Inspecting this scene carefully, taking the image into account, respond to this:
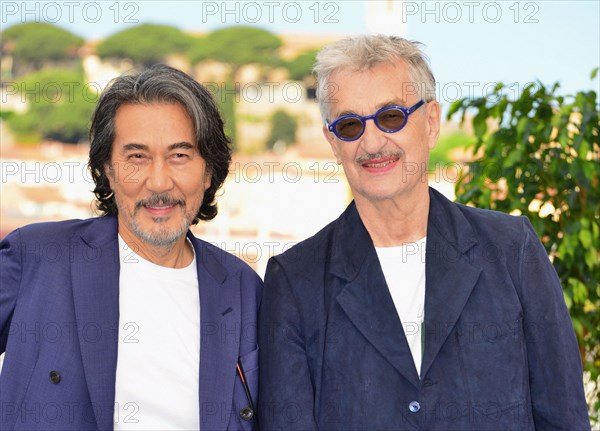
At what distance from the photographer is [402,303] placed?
1810 millimetres

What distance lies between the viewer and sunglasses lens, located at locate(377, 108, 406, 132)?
1765mm

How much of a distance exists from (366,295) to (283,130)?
154ft

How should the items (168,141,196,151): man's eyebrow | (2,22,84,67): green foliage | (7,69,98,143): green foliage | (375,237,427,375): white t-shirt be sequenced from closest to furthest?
(375,237,427,375): white t-shirt, (168,141,196,151): man's eyebrow, (7,69,98,143): green foliage, (2,22,84,67): green foliage

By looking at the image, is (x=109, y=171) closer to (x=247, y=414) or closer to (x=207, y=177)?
(x=207, y=177)

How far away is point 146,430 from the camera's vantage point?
1752 millimetres

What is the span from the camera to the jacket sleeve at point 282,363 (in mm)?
1727

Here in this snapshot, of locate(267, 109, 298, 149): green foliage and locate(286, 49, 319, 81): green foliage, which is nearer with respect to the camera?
locate(267, 109, 298, 149): green foliage

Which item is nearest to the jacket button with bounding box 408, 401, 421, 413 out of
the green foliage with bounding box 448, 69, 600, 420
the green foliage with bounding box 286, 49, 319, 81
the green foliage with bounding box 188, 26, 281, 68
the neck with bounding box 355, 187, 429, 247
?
the neck with bounding box 355, 187, 429, 247

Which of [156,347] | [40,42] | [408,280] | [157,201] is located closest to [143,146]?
[157,201]

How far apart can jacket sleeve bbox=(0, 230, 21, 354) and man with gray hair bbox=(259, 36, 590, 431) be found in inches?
22.5

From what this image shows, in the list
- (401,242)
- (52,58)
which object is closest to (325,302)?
(401,242)

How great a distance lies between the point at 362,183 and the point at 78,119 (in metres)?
46.6

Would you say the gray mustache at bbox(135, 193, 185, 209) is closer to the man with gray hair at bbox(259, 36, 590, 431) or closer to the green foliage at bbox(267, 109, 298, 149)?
the man with gray hair at bbox(259, 36, 590, 431)

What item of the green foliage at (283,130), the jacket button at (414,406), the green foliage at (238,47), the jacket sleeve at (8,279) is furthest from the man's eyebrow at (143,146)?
the green foliage at (238,47)
